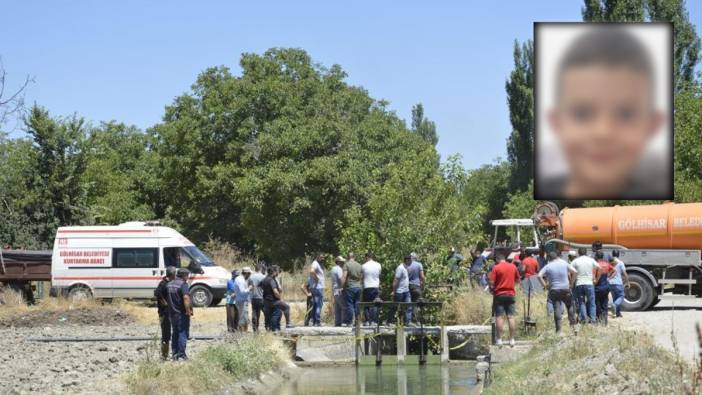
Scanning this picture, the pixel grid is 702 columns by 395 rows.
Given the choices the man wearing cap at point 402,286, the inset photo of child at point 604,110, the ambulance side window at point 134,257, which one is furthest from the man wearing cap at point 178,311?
the ambulance side window at point 134,257

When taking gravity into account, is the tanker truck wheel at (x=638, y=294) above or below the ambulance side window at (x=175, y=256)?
below

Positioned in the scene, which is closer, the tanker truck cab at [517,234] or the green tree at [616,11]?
the green tree at [616,11]

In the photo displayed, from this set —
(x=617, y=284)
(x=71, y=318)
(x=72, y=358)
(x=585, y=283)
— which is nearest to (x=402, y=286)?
(x=617, y=284)

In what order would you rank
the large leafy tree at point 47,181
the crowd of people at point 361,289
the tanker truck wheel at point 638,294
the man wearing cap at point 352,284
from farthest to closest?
the large leafy tree at point 47,181, the tanker truck wheel at point 638,294, the crowd of people at point 361,289, the man wearing cap at point 352,284

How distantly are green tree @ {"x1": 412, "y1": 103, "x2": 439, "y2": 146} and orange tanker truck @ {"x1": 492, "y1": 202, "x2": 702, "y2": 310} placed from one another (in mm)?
70578

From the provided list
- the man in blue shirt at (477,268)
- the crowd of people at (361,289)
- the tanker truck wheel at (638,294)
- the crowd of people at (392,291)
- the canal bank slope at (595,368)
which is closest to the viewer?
the canal bank slope at (595,368)

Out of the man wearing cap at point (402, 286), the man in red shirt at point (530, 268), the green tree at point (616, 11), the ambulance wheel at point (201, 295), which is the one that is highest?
the green tree at point (616, 11)

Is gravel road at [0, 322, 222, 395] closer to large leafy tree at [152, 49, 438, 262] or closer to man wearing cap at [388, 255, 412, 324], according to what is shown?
man wearing cap at [388, 255, 412, 324]

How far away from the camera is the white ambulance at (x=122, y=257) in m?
33.5

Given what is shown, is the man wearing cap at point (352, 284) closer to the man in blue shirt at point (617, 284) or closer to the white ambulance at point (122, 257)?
the man in blue shirt at point (617, 284)

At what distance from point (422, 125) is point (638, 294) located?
7292cm

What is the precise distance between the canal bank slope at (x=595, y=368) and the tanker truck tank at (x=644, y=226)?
981 cm

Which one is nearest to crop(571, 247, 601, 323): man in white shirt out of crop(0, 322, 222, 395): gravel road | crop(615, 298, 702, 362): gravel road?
crop(615, 298, 702, 362): gravel road

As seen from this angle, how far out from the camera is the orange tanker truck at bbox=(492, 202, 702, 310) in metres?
25.5
